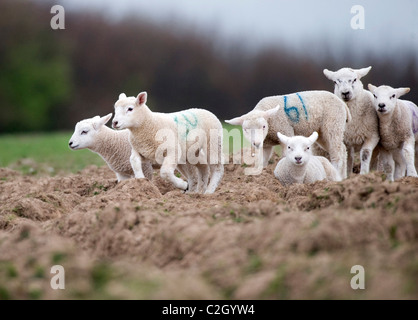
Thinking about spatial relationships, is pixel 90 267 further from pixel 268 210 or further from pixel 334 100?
pixel 334 100

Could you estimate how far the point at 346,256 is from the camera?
4730 mm

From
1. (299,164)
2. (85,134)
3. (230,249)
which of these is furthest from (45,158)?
(230,249)

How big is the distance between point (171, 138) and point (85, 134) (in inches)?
70.9

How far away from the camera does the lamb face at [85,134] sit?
1012 cm

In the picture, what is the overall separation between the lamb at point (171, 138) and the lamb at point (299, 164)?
959 millimetres

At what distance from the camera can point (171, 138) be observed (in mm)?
9156

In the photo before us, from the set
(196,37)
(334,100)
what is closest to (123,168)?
(334,100)

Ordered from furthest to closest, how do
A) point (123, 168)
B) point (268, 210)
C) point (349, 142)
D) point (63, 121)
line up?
point (63, 121)
point (349, 142)
point (123, 168)
point (268, 210)

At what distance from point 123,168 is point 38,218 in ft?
8.28

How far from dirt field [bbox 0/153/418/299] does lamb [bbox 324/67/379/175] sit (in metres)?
3.64

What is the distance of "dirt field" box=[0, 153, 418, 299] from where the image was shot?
14.5ft

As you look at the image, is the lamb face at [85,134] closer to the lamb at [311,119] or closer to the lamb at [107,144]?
the lamb at [107,144]

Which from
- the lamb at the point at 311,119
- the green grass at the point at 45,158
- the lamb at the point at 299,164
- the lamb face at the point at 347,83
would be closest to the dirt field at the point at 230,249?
the lamb at the point at 299,164

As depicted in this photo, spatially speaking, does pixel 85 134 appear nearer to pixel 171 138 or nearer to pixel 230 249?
pixel 171 138
